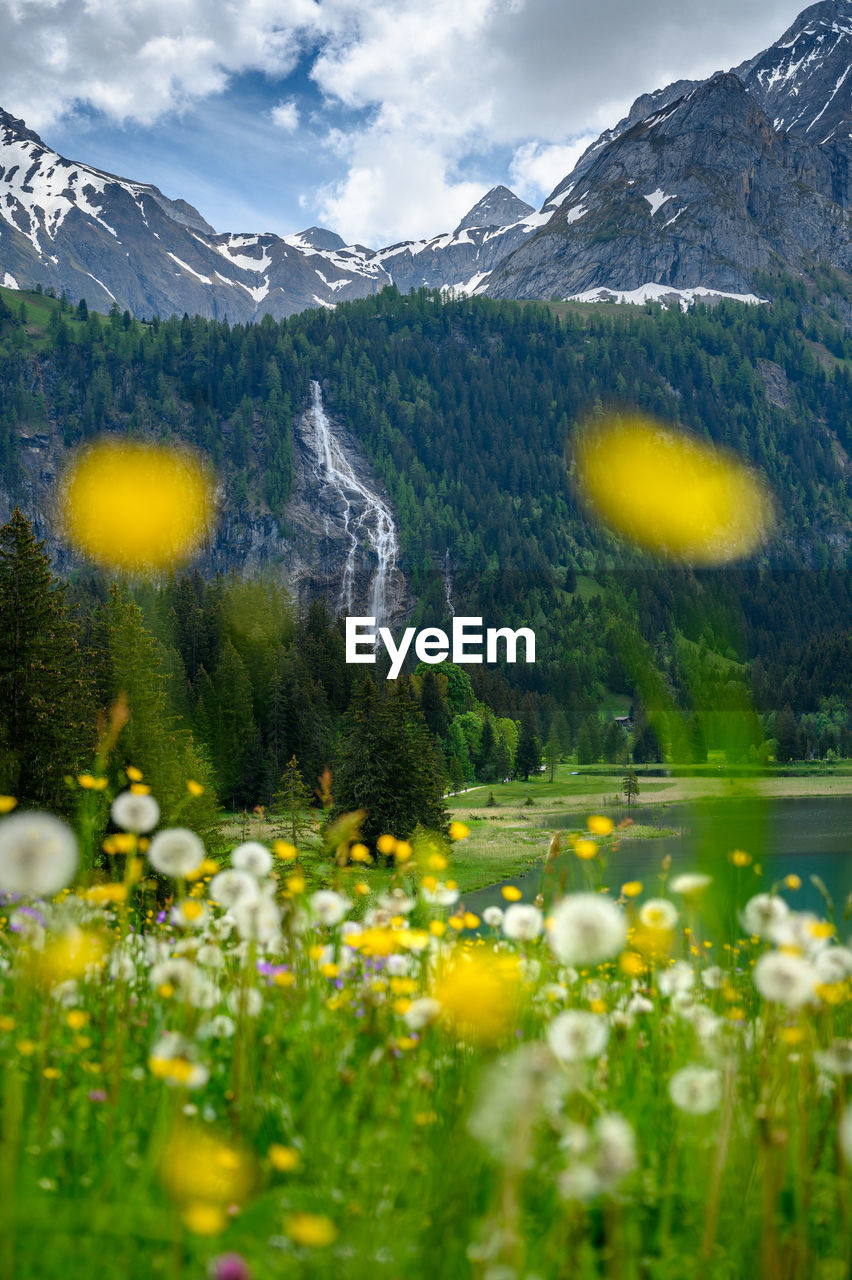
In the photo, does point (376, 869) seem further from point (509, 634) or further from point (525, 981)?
point (509, 634)

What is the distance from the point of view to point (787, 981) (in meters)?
2.27

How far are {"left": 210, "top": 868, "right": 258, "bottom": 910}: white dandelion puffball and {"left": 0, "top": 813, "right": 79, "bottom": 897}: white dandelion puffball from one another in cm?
63

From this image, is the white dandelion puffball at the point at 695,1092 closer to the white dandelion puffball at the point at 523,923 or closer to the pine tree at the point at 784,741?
the white dandelion puffball at the point at 523,923

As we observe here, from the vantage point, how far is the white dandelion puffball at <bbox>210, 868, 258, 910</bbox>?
3084mm

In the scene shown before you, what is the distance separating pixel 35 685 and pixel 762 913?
90.2 feet

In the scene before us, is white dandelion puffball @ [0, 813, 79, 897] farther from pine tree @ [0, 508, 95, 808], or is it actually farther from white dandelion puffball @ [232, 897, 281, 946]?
pine tree @ [0, 508, 95, 808]

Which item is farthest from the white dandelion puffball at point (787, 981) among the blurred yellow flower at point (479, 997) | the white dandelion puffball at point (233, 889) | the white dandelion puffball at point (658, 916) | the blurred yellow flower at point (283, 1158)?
the white dandelion puffball at point (233, 889)

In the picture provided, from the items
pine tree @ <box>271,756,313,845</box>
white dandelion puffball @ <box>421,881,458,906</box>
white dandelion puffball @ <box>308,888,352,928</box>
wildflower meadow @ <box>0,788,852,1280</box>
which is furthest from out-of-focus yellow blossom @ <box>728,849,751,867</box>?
pine tree @ <box>271,756,313,845</box>

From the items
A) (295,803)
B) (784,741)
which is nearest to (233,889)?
(784,741)

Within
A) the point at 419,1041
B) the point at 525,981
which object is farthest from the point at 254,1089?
the point at 525,981

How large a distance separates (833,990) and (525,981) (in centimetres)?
168

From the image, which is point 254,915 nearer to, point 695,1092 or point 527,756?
point 695,1092

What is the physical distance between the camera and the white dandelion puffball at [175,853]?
295cm

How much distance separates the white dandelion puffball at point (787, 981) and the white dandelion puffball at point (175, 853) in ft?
5.92
